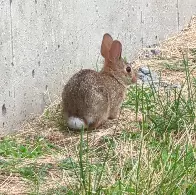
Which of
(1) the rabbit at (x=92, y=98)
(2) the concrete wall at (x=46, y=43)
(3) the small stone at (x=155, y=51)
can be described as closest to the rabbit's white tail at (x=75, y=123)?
(1) the rabbit at (x=92, y=98)

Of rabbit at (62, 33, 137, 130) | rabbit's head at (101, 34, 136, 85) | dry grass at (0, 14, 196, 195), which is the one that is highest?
rabbit's head at (101, 34, 136, 85)

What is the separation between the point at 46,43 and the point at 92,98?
29.4 inches

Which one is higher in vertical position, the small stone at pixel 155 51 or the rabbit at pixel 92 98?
the small stone at pixel 155 51

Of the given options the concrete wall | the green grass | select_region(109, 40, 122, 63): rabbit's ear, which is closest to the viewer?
the green grass

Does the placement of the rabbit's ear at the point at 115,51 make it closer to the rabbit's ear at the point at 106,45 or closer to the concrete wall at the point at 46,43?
the rabbit's ear at the point at 106,45

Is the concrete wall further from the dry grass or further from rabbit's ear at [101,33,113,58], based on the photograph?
rabbit's ear at [101,33,113,58]

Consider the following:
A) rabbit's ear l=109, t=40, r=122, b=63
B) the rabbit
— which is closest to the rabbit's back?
the rabbit

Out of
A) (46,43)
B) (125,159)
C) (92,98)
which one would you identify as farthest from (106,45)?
(125,159)

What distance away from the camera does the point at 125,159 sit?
4.41 metres

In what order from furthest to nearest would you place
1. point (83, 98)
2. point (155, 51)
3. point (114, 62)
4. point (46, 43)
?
point (155, 51) < point (114, 62) < point (46, 43) < point (83, 98)

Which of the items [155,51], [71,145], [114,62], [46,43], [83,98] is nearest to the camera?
[71,145]

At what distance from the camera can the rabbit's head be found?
20.0 feet

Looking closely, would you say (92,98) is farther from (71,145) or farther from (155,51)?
(155,51)

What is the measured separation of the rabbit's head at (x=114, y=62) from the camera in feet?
20.0
